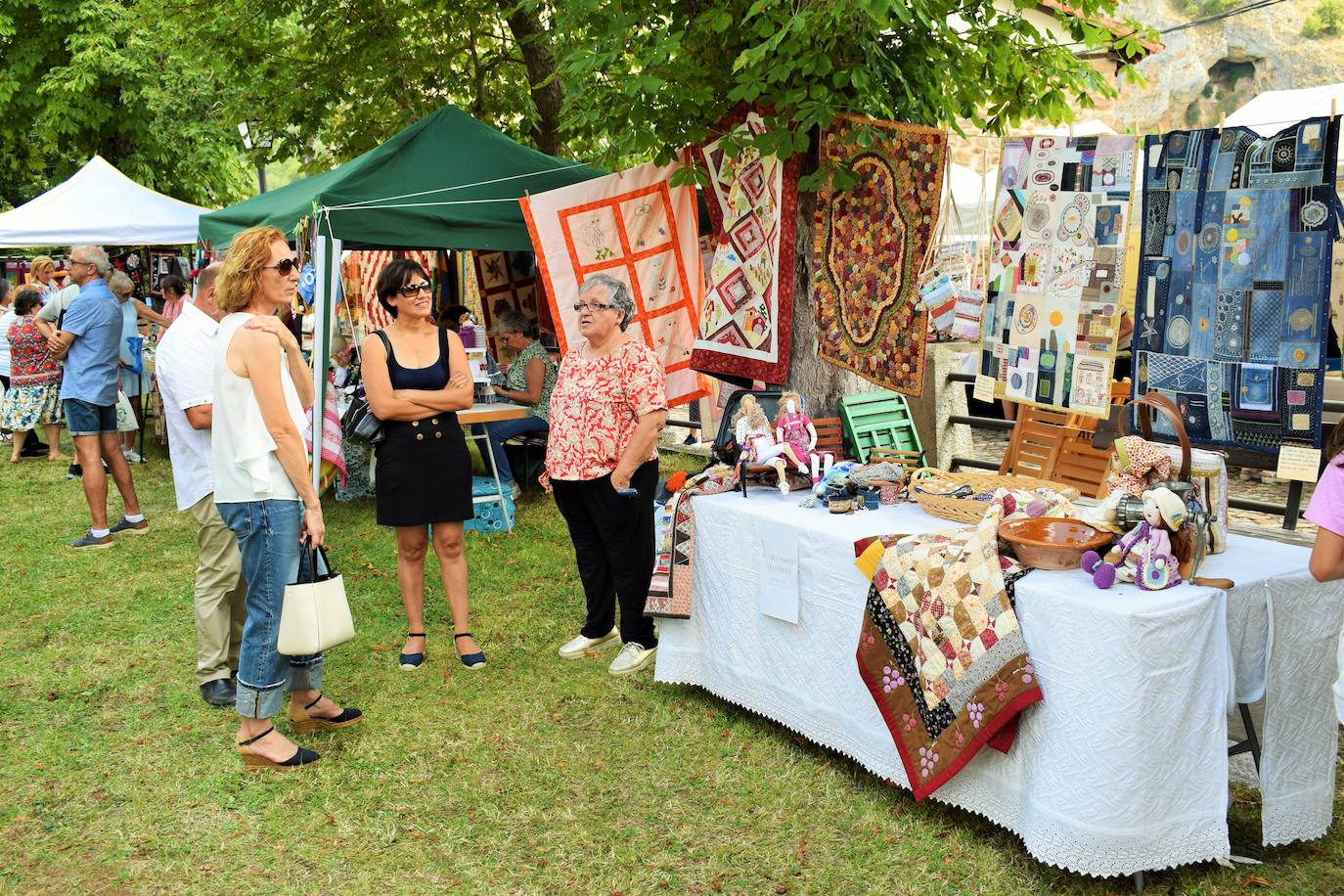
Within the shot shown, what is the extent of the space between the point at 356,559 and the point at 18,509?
3150 millimetres

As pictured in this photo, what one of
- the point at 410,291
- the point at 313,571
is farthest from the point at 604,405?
the point at 313,571

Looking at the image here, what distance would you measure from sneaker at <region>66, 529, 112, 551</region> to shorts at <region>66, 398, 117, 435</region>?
0.66 meters

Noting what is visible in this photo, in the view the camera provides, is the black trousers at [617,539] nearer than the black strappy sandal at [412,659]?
Yes

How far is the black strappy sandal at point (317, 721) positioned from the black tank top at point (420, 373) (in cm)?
120

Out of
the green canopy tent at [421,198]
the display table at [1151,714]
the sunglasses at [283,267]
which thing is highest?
the green canopy tent at [421,198]

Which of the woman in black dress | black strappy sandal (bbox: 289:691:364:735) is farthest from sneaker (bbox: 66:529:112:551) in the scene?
black strappy sandal (bbox: 289:691:364:735)

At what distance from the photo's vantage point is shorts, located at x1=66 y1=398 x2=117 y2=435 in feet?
21.5

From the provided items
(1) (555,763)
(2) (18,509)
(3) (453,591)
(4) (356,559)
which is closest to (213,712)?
(3) (453,591)

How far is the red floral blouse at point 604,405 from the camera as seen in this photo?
4070 mm

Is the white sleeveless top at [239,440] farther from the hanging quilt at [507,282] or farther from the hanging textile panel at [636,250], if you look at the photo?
the hanging quilt at [507,282]

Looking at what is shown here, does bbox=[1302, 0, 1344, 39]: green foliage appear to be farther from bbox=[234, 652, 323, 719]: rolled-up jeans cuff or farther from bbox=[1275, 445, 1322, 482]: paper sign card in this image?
bbox=[234, 652, 323, 719]: rolled-up jeans cuff

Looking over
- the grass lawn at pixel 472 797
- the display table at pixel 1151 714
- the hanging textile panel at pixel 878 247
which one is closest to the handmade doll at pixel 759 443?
the display table at pixel 1151 714

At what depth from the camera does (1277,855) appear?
2883 mm

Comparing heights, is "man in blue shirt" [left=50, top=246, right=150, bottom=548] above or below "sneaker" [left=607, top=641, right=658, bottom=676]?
above
